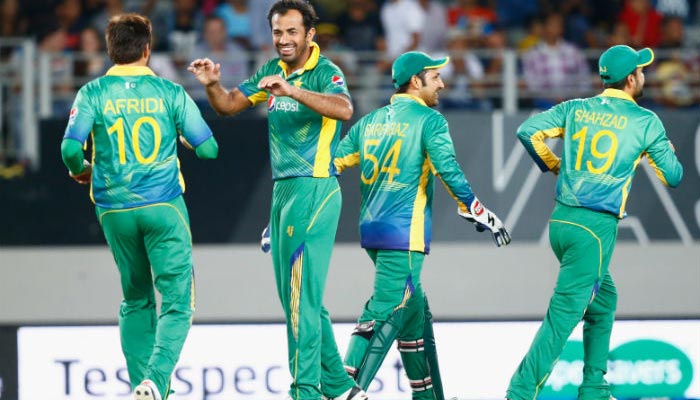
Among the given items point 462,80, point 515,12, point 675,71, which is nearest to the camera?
point 462,80

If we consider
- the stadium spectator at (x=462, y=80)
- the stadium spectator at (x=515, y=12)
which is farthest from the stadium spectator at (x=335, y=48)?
the stadium spectator at (x=515, y=12)

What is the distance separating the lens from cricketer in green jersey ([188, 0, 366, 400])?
269 inches

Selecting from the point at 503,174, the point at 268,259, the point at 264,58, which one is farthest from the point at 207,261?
the point at 503,174

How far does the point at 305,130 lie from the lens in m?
6.94

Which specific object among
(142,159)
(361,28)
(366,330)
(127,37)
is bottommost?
(366,330)

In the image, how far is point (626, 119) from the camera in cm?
739

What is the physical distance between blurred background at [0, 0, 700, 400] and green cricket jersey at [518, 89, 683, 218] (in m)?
2.85

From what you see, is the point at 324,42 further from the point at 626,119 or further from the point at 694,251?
the point at 626,119

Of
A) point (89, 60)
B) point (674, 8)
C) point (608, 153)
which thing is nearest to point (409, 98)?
point (608, 153)

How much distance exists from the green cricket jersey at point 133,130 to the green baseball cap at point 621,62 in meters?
2.35

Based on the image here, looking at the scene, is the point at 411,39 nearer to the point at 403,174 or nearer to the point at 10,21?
the point at 10,21

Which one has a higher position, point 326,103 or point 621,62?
point 621,62

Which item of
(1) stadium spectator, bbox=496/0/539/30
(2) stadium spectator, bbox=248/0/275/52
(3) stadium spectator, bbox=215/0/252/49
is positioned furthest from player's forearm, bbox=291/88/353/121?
(1) stadium spectator, bbox=496/0/539/30

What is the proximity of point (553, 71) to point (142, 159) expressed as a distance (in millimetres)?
8696
